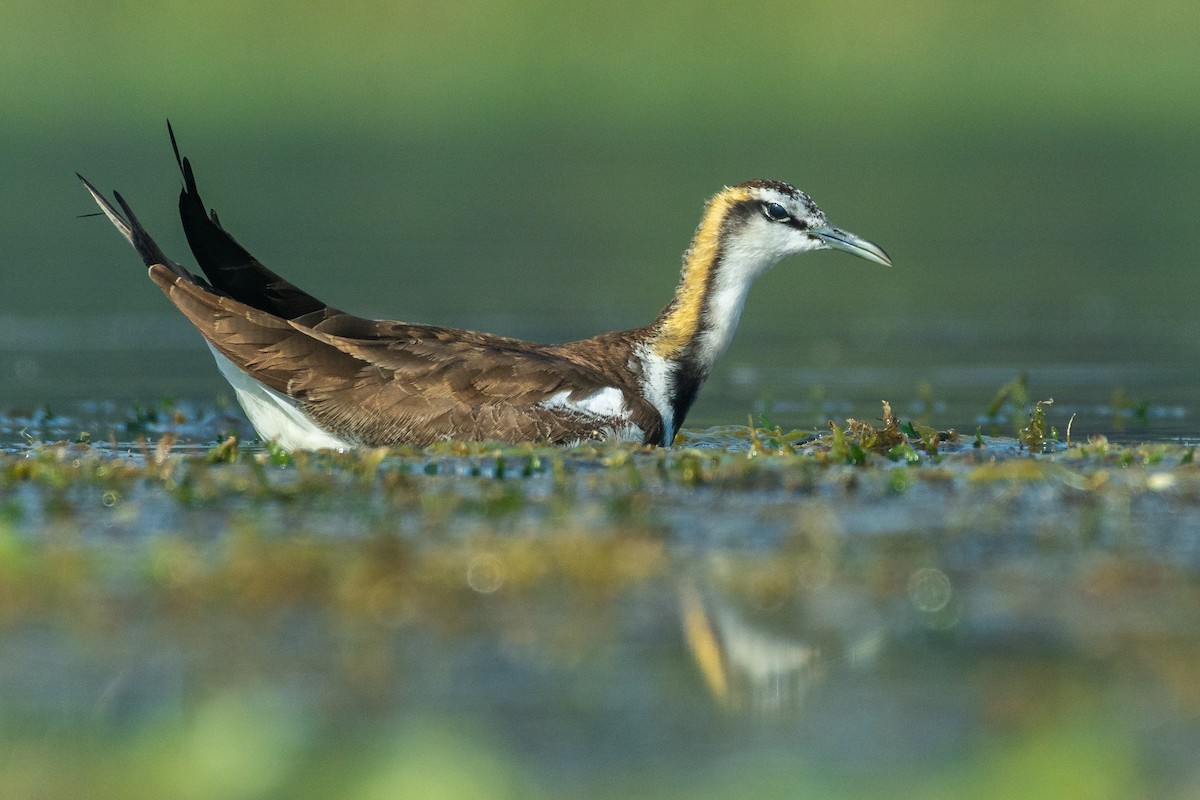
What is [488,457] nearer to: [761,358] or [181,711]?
[181,711]

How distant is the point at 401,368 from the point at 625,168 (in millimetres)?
30309

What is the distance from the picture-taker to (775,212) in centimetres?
1234

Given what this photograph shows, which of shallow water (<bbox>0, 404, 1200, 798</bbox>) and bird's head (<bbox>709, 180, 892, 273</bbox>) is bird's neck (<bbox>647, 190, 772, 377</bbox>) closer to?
bird's head (<bbox>709, 180, 892, 273</bbox>)

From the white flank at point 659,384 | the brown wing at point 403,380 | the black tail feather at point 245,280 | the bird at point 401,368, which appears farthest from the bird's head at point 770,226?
the black tail feather at point 245,280

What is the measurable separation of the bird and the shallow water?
0.56 metres

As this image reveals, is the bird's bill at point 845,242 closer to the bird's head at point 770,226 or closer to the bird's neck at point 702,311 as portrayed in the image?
the bird's head at point 770,226

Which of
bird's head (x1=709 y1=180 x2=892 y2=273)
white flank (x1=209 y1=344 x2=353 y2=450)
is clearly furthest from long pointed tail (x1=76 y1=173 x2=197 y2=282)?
bird's head (x1=709 y1=180 x2=892 y2=273)

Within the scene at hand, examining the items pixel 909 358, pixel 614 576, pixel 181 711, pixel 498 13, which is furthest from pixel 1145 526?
pixel 498 13

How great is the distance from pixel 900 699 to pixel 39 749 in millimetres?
2599

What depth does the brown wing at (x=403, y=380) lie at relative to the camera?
11.2 metres

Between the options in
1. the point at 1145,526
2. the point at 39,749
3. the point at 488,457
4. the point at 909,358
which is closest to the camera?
the point at 39,749

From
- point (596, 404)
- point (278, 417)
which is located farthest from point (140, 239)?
point (596, 404)

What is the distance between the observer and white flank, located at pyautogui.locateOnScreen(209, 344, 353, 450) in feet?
38.0

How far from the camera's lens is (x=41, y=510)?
30.5 feet
